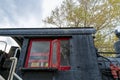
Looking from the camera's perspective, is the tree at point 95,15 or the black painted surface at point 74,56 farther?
the tree at point 95,15

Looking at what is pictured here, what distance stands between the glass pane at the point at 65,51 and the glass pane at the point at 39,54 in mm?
275

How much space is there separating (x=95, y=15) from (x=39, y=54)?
10.1 metres

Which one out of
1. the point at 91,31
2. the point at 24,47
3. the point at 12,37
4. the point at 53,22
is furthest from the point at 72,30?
the point at 53,22

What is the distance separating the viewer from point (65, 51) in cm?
316

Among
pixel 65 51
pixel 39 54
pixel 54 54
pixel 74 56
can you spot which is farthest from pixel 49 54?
pixel 74 56

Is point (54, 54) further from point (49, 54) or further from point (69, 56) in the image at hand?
point (69, 56)

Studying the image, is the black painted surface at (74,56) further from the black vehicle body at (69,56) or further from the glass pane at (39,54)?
the glass pane at (39,54)

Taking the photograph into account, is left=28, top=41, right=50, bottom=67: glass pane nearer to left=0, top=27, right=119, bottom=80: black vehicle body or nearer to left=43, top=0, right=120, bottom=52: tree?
left=0, top=27, right=119, bottom=80: black vehicle body

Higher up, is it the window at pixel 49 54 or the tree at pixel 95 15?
the tree at pixel 95 15

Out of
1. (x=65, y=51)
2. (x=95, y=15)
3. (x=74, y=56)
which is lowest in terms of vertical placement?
(x=74, y=56)

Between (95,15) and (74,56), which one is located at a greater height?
(95,15)

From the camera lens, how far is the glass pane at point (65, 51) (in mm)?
3047

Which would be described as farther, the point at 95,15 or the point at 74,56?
the point at 95,15

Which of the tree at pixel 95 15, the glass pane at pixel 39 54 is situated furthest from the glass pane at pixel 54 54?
the tree at pixel 95 15
